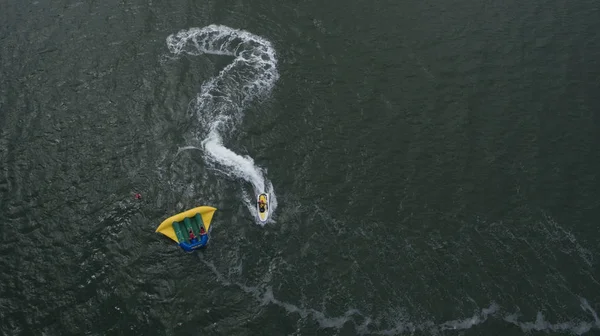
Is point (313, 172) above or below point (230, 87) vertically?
below

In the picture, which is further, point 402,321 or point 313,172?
point 313,172

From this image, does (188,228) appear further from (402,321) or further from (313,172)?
(402,321)

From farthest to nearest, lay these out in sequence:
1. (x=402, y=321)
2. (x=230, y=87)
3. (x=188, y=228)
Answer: (x=230, y=87)
(x=188, y=228)
(x=402, y=321)

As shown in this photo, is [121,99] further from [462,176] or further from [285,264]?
[462,176]

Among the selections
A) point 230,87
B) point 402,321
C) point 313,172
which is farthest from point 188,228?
point 402,321

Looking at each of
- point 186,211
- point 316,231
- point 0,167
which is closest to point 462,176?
point 316,231

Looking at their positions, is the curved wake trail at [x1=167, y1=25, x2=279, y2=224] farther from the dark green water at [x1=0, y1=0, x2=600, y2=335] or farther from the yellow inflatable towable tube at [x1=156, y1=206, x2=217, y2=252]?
the yellow inflatable towable tube at [x1=156, y1=206, x2=217, y2=252]
